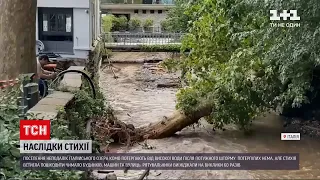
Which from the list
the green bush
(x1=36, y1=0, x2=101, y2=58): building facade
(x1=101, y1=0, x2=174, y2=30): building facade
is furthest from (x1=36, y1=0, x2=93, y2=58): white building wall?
(x1=101, y1=0, x2=174, y2=30): building facade

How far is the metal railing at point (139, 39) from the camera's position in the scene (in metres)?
27.7

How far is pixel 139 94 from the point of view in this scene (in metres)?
17.0

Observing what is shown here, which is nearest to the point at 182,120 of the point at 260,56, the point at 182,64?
the point at 182,64

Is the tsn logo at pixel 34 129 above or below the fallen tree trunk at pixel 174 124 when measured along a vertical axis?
above

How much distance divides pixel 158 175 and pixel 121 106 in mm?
7475

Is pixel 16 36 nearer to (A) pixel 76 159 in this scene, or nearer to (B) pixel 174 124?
(A) pixel 76 159

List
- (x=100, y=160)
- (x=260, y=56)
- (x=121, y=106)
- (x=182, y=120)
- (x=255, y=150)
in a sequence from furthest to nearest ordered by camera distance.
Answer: (x=121, y=106)
(x=182, y=120)
(x=255, y=150)
(x=260, y=56)
(x=100, y=160)

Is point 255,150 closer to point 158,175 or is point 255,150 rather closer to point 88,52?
point 158,175

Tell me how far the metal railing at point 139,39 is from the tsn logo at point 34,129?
76.4 ft

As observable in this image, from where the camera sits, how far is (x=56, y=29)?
756 inches

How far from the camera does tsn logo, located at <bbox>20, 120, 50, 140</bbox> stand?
149 inches

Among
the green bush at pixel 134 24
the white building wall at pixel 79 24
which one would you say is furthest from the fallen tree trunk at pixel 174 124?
the green bush at pixel 134 24

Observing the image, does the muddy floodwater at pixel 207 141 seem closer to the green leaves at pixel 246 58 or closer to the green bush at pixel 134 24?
the green leaves at pixel 246 58

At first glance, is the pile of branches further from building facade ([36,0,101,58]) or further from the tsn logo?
building facade ([36,0,101,58])
